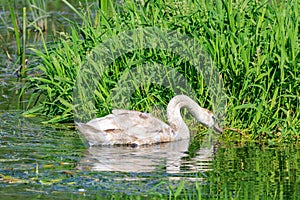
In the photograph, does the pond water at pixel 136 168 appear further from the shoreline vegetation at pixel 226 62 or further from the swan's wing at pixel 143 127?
the shoreline vegetation at pixel 226 62

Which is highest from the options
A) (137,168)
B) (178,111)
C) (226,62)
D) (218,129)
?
(226,62)

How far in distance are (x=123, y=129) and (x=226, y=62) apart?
1414 mm

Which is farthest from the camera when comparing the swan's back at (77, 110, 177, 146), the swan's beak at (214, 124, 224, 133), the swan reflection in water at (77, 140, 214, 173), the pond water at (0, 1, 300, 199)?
the swan's beak at (214, 124, 224, 133)

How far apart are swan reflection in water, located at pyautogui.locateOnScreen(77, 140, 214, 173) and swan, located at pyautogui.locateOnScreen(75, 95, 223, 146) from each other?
74mm

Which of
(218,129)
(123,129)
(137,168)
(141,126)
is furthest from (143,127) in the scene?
(137,168)

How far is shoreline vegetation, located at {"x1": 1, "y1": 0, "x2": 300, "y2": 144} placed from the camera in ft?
31.2

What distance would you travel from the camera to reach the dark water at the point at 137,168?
729cm

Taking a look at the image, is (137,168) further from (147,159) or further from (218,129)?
(218,129)

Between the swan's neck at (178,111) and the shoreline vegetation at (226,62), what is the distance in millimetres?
318

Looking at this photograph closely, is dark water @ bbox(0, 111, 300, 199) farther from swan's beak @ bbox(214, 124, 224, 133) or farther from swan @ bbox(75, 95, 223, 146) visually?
swan's beak @ bbox(214, 124, 224, 133)

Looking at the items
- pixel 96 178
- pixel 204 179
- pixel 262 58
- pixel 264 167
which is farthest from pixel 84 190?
pixel 262 58

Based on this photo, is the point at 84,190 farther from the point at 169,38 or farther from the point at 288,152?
the point at 169,38

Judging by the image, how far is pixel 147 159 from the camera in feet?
28.1

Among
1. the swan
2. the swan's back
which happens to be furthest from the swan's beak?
the swan's back
